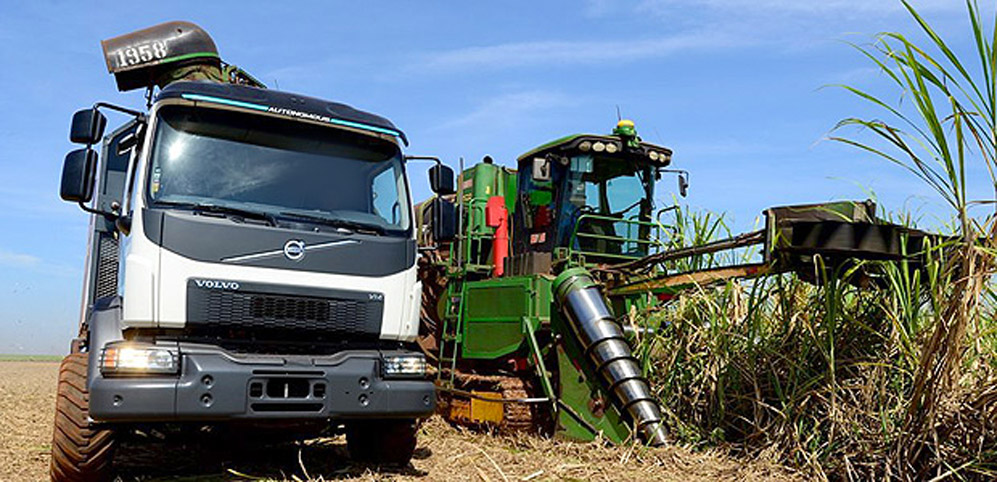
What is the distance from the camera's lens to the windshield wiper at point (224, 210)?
5.17m

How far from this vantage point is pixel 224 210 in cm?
521

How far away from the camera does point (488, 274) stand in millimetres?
8898

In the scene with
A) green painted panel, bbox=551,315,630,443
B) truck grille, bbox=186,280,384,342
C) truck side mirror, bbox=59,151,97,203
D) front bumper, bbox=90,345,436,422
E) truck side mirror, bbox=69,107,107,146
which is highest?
truck side mirror, bbox=69,107,107,146

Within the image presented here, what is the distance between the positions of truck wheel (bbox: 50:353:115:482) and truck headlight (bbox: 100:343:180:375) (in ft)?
0.98

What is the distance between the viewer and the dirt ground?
553 centimetres

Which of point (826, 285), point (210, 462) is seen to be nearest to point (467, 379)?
point (210, 462)

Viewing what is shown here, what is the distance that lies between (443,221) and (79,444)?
2.76 m

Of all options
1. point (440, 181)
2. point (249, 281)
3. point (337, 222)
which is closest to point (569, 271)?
point (440, 181)

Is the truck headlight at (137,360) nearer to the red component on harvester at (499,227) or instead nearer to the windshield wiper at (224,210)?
the windshield wiper at (224,210)

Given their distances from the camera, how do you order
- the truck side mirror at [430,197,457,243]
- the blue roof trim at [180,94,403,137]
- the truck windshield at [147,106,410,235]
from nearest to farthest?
the truck windshield at [147,106,410,235]
the blue roof trim at [180,94,403,137]
the truck side mirror at [430,197,457,243]

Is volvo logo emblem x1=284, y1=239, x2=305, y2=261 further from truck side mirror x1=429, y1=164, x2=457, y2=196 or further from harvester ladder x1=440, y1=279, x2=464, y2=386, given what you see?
harvester ladder x1=440, y1=279, x2=464, y2=386

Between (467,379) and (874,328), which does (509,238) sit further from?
(874,328)

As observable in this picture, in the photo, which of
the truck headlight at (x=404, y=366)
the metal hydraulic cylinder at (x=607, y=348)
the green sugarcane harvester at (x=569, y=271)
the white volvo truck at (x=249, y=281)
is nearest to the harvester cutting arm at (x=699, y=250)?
the green sugarcane harvester at (x=569, y=271)

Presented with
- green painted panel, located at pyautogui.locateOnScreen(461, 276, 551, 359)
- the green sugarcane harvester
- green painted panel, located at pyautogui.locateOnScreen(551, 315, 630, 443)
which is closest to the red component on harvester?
the green sugarcane harvester
